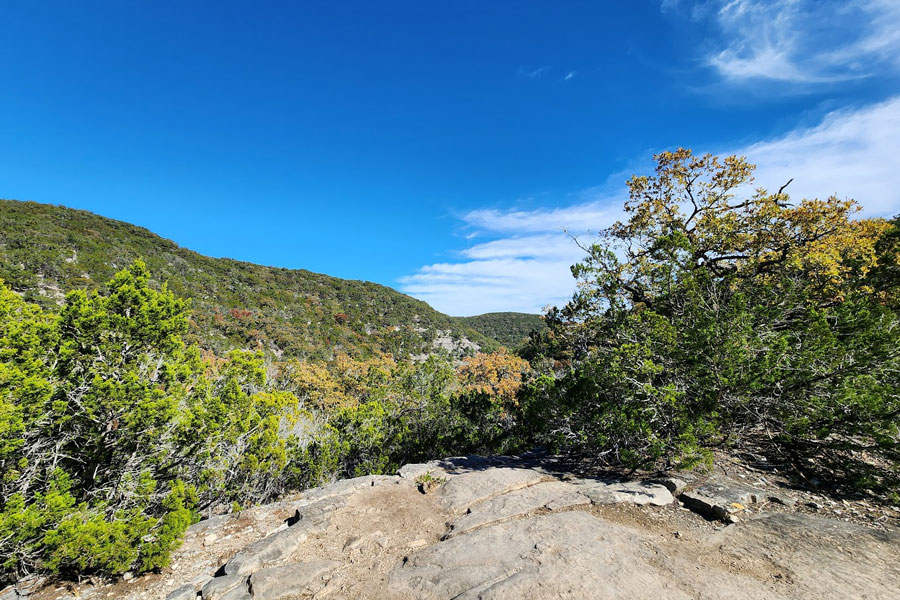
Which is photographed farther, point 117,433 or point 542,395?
point 542,395

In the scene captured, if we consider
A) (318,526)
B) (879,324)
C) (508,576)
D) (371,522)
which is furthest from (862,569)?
(318,526)

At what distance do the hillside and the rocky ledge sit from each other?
2154 cm

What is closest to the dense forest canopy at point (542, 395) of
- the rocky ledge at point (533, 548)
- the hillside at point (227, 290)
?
the rocky ledge at point (533, 548)

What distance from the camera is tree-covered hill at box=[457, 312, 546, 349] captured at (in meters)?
55.2

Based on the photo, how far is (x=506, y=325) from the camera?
62812 millimetres

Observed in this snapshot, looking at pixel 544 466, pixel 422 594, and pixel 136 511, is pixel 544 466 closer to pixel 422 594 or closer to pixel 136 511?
pixel 422 594

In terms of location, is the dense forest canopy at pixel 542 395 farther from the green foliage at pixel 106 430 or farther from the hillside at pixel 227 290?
the hillside at pixel 227 290

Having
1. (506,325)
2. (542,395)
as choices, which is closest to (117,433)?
(542,395)

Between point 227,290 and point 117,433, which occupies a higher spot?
point 227,290

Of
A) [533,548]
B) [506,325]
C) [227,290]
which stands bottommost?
[533,548]

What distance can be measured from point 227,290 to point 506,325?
4132 centimetres

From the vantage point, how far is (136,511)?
4418mm

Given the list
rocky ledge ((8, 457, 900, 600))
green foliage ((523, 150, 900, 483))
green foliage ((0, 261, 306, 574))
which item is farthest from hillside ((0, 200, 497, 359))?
green foliage ((523, 150, 900, 483))

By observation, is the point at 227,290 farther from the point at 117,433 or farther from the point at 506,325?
the point at 506,325
